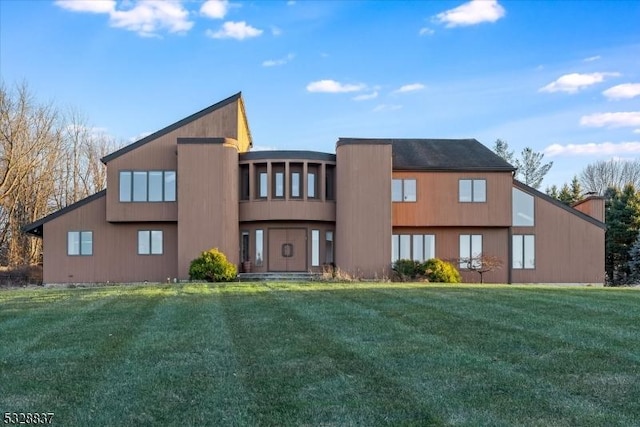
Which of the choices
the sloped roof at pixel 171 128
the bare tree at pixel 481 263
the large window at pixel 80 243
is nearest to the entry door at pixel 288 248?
the sloped roof at pixel 171 128

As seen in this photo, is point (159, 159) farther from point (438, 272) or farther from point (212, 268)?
point (438, 272)

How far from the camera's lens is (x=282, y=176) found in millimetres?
26750

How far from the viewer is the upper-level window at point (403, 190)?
27812mm

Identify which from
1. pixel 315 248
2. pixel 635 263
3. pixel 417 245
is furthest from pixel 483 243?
pixel 635 263

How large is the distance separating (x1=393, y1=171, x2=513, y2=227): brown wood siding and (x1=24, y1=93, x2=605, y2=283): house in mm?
45

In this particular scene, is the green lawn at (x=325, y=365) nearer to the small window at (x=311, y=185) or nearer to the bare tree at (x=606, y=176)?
the small window at (x=311, y=185)

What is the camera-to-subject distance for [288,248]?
26.8m

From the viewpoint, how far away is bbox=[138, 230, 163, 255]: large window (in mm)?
27375

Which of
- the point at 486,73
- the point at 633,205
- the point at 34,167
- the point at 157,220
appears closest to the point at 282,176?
the point at 157,220

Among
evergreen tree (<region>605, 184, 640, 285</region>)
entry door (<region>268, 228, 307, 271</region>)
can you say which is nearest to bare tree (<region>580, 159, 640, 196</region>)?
evergreen tree (<region>605, 184, 640, 285</region>)

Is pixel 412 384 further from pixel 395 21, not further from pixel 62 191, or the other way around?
pixel 62 191

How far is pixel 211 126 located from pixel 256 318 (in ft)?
59.6

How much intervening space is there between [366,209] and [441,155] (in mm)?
5788

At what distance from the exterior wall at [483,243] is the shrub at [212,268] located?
8.23 meters
